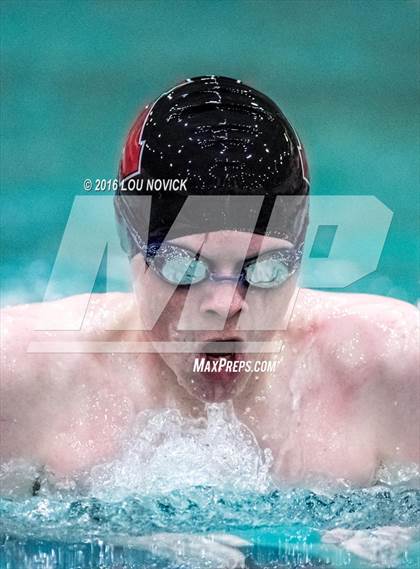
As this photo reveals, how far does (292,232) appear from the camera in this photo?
2338 millimetres

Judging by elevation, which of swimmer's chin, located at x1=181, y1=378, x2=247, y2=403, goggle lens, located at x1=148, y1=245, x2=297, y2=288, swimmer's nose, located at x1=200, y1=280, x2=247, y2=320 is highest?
goggle lens, located at x1=148, y1=245, x2=297, y2=288

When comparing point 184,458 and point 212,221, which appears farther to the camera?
point 184,458

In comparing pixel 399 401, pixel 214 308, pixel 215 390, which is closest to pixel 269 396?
pixel 215 390

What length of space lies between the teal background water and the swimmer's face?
184cm

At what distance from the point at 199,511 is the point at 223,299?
1.60 ft

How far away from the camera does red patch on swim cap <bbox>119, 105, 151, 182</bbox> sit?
240 cm

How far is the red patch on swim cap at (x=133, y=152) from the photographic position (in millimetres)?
2398

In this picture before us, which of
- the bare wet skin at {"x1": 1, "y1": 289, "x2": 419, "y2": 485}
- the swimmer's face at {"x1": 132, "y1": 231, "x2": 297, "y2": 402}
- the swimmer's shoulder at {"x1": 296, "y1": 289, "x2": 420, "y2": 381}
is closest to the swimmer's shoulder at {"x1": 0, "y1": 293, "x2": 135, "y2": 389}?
the bare wet skin at {"x1": 1, "y1": 289, "x2": 419, "y2": 485}

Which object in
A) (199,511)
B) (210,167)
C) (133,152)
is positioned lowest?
(199,511)

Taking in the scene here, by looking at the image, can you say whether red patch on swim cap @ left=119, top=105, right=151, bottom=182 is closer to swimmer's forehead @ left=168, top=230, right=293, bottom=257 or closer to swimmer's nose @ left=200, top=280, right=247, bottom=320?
swimmer's forehead @ left=168, top=230, right=293, bottom=257

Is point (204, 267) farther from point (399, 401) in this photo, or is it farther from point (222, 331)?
point (399, 401)

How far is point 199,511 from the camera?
2250 mm

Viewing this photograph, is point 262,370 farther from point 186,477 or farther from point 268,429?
point 186,477

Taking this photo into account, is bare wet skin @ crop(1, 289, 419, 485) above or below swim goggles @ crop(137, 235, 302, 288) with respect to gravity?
below
